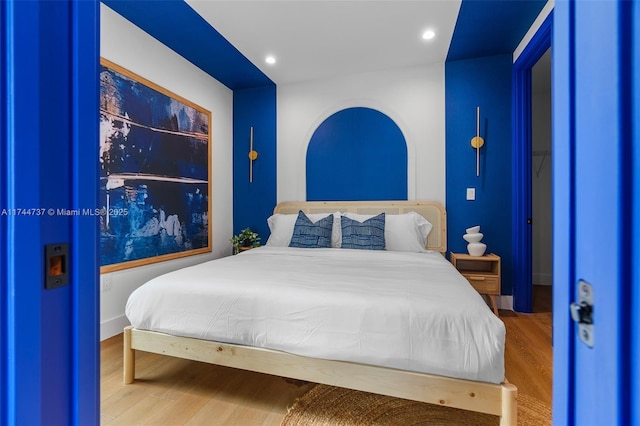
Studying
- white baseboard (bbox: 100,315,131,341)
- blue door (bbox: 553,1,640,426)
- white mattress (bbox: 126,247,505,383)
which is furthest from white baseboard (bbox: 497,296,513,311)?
white baseboard (bbox: 100,315,131,341)

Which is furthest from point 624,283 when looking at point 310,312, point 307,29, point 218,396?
point 307,29

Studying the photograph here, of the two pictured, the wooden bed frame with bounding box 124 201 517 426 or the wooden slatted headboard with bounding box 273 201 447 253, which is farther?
the wooden slatted headboard with bounding box 273 201 447 253

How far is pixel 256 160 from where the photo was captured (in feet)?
12.9

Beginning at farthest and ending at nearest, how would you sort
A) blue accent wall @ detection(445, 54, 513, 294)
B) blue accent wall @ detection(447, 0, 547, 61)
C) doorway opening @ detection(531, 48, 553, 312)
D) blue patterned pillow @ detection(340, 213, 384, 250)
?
doorway opening @ detection(531, 48, 553, 312) < blue accent wall @ detection(445, 54, 513, 294) < blue patterned pillow @ detection(340, 213, 384, 250) < blue accent wall @ detection(447, 0, 547, 61)

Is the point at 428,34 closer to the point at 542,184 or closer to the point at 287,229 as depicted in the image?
the point at 287,229

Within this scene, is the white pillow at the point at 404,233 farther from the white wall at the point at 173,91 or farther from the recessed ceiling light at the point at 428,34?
the white wall at the point at 173,91

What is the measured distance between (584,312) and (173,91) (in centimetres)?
356

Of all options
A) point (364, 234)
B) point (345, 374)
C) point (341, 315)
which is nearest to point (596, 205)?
point (341, 315)

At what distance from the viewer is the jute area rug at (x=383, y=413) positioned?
57.8 inches

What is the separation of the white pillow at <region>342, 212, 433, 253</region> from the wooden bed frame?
1.68 meters

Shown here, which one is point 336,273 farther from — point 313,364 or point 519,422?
point 519,422

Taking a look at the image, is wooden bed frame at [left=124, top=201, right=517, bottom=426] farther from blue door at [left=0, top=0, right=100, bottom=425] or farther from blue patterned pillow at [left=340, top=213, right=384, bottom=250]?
blue patterned pillow at [left=340, top=213, right=384, bottom=250]

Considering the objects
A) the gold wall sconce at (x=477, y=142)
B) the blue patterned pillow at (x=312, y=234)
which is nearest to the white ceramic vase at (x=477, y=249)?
the gold wall sconce at (x=477, y=142)

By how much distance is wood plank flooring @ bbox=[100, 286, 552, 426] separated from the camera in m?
1.50
